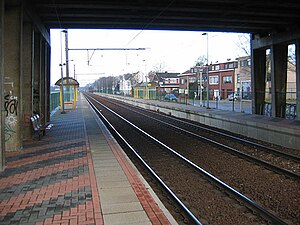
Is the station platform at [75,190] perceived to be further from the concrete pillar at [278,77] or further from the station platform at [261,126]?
the concrete pillar at [278,77]

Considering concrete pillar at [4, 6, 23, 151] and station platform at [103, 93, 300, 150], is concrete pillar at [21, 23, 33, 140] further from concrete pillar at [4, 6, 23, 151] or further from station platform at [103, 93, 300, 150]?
station platform at [103, 93, 300, 150]

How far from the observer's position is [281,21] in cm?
1814

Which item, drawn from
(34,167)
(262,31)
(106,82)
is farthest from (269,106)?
(106,82)

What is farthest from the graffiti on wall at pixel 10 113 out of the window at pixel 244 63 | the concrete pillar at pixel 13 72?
the window at pixel 244 63

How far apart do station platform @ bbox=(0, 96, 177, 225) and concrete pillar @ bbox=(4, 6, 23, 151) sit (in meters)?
0.61

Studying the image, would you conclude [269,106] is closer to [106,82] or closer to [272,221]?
[272,221]

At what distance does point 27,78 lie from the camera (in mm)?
13055

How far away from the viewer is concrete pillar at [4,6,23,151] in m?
10.5

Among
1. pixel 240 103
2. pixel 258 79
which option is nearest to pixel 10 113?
pixel 258 79

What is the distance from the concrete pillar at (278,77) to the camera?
20438mm

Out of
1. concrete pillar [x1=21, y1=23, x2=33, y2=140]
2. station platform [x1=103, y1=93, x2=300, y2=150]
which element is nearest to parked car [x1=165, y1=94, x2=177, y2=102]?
station platform [x1=103, y1=93, x2=300, y2=150]

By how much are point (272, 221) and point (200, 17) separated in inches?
513

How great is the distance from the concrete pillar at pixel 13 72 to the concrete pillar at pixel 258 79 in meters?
16.3

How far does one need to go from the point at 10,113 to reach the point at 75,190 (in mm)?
5377
